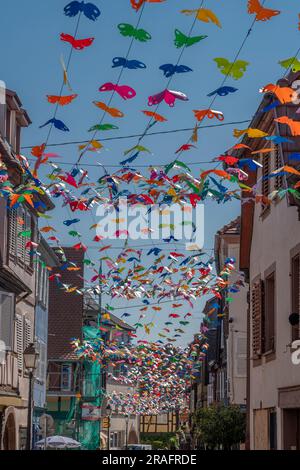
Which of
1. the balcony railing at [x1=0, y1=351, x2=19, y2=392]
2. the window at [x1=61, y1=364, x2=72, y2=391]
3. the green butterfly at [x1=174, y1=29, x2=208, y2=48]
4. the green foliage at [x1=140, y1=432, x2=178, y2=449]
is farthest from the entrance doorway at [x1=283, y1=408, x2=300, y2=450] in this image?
the green foliage at [x1=140, y1=432, x2=178, y2=449]

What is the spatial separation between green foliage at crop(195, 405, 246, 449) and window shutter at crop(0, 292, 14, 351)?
8.18 m

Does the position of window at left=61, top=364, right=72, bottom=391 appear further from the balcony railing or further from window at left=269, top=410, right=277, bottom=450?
window at left=269, top=410, right=277, bottom=450

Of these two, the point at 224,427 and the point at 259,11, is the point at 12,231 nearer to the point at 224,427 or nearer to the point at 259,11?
the point at 224,427

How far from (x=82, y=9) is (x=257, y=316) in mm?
12134

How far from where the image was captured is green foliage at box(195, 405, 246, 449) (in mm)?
31703

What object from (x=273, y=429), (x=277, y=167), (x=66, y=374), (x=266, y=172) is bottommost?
(x=273, y=429)

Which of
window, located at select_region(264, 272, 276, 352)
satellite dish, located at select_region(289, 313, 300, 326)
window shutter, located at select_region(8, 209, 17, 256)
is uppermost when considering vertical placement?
window shutter, located at select_region(8, 209, 17, 256)

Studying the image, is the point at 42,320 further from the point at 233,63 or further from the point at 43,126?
the point at 233,63

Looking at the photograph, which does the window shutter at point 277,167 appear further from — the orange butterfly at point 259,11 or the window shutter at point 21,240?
the window shutter at point 21,240

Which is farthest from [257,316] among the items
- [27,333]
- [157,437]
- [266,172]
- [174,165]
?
[157,437]

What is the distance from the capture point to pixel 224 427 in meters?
31.9

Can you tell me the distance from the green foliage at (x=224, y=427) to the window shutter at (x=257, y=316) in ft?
35.8

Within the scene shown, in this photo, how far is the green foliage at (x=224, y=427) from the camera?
31.7 m
